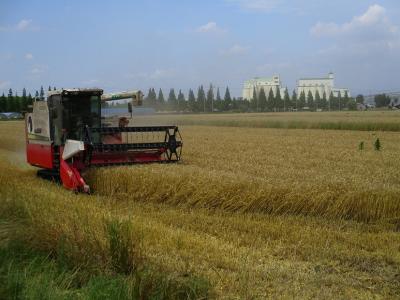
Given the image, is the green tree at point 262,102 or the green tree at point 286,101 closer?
the green tree at point 262,102

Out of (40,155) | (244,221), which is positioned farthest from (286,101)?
(244,221)

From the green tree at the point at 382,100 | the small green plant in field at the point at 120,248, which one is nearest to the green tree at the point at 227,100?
the green tree at the point at 382,100

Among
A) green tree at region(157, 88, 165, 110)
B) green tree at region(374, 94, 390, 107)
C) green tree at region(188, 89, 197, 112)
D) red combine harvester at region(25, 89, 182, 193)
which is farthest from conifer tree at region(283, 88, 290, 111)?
red combine harvester at region(25, 89, 182, 193)

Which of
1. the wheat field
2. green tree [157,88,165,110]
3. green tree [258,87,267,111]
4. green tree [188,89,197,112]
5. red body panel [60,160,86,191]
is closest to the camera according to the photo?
the wheat field

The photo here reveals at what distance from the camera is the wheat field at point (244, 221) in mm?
5570

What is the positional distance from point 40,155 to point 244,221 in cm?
731

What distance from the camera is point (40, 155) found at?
13773mm

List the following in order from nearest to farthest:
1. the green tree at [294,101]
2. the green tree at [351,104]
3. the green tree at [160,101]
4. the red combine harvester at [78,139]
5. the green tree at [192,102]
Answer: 1. the red combine harvester at [78,139]
2. the green tree at [160,101]
3. the green tree at [192,102]
4. the green tree at [351,104]
5. the green tree at [294,101]

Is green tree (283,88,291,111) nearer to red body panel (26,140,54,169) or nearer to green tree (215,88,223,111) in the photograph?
green tree (215,88,223,111)

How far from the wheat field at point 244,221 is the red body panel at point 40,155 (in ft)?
1.65

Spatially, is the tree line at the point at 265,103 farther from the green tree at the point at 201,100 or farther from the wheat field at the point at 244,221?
the wheat field at the point at 244,221

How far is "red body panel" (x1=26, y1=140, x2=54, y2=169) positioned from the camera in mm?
13172

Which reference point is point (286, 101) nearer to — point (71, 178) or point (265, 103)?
point (265, 103)

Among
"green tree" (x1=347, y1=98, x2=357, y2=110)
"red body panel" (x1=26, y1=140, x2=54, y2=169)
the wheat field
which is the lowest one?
the wheat field
